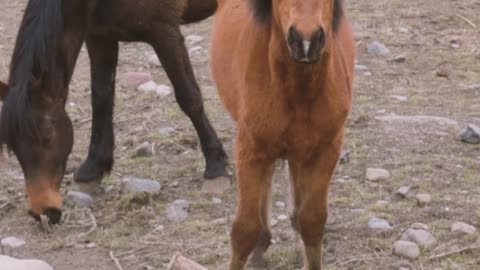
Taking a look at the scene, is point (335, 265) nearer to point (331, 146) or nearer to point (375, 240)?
point (375, 240)

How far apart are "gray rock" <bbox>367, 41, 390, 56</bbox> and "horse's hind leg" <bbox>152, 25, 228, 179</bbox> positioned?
2.11m

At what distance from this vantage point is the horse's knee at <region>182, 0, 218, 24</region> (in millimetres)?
5484

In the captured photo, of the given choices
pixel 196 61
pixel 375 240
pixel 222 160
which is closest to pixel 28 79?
pixel 222 160

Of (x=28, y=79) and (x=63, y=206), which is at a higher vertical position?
(x=28, y=79)

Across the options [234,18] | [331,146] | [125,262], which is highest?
[234,18]

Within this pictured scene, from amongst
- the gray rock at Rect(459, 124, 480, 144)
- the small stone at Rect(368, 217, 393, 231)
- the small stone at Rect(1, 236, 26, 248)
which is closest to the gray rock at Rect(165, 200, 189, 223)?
the small stone at Rect(1, 236, 26, 248)

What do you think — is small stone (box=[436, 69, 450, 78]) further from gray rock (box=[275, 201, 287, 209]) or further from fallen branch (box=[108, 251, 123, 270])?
fallen branch (box=[108, 251, 123, 270])

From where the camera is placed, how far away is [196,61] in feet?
23.8

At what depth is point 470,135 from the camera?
5.55 metres

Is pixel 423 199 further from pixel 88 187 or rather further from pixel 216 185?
pixel 88 187

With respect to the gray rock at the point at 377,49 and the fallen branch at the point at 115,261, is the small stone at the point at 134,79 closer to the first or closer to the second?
the gray rock at the point at 377,49

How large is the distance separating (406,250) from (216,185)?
1.33 meters

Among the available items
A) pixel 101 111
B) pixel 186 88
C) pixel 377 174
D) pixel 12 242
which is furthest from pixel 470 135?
pixel 12 242

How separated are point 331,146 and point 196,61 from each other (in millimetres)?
3841
